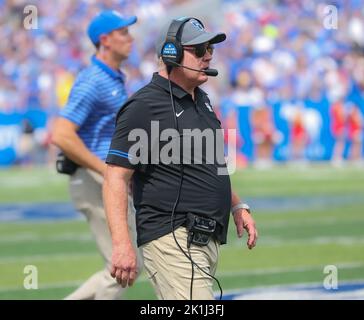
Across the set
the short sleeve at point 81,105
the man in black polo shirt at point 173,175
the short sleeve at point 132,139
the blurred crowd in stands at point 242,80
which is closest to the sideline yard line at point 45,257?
the short sleeve at point 81,105

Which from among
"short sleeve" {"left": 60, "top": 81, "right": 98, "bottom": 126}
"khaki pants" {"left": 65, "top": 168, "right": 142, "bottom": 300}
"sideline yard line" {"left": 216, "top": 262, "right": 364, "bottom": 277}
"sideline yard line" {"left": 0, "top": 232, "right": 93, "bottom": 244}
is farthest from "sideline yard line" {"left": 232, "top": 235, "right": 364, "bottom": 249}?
"short sleeve" {"left": 60, "top": 81, "right": 98, "bottom": 126}

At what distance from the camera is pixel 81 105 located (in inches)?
267

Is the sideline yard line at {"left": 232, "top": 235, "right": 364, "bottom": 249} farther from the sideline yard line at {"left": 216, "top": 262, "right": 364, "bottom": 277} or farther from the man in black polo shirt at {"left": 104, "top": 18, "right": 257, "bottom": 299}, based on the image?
Answer: the man in black polo shirt at {"left": 104, "top": 18, "right": 257, "bottom": 299}

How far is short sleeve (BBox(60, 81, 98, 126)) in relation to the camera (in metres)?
6.75

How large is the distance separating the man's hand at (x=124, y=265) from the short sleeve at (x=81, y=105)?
2.12 m

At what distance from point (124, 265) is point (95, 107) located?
227 cm

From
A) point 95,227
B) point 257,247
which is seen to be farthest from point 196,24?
point 257,247

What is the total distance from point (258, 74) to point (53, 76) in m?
5.24

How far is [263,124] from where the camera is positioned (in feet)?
74.8

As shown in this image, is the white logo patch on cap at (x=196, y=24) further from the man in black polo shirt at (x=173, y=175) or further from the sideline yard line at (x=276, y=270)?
the sideline yard line at (x=276, y=270)

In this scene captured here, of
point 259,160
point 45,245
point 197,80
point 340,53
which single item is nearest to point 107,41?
point 197,80

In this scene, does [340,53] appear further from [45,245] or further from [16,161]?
[45,245]

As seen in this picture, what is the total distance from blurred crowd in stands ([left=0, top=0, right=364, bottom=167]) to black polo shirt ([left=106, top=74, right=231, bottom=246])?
642 inches

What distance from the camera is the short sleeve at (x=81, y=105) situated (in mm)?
6754
